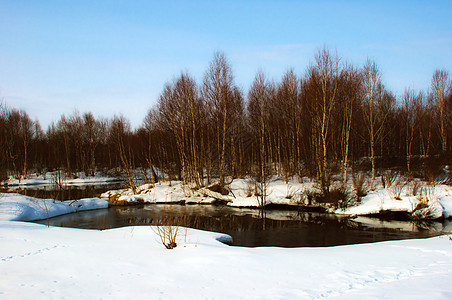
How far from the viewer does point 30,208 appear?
1695 centimetres

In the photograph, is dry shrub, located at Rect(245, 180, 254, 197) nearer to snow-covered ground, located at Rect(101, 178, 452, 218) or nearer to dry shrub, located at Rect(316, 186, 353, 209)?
snow-covered ground, located at Rect(101, 178, 452, 218)

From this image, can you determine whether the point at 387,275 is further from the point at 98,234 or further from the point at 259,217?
the point at 259,217

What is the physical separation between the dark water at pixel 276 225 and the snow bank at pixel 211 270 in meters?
2.20

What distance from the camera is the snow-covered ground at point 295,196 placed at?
1608cm

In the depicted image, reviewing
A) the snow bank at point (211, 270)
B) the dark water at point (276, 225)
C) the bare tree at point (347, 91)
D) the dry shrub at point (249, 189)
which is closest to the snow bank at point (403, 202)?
the dark water at point (276, 225)

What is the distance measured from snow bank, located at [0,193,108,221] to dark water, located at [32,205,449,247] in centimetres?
80

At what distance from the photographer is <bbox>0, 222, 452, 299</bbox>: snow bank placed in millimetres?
5188

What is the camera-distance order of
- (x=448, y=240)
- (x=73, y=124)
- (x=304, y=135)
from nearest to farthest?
(x=448, y=240)
(x=304, y=135)
(x=73, y=124)

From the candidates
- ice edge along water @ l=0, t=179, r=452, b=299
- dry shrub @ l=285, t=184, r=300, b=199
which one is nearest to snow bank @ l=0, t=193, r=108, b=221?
ice edge along water @ l=0, t=179, r=452, b=299

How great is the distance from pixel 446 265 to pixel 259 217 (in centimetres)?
1117

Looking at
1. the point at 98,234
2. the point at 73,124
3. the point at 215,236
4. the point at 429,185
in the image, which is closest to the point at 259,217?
the point at 215,236

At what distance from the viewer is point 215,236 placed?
11.1 m

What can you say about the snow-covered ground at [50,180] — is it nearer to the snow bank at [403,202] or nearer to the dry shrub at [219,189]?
the dry shrub at [219,189]

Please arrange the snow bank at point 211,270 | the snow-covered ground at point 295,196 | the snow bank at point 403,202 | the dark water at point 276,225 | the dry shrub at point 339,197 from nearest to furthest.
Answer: the snow bank at point 211,270
the dark water at point 276,225
the snow bank at point 403,202
the snow-covered ground at point 295,196
the dry shrub at point 339,197
